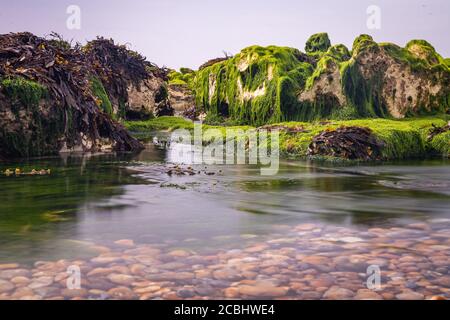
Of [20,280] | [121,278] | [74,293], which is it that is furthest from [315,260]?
[20,280]

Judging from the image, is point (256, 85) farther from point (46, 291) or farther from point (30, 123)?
point (46, 291)

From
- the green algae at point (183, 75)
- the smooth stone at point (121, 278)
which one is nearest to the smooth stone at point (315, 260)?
the smooth stone at point (121, 278)

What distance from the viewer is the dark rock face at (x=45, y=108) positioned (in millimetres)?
9719

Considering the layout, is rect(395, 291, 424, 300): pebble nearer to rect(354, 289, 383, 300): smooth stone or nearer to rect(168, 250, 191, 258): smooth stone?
rect(354, 289, 383, 300): smooth stone

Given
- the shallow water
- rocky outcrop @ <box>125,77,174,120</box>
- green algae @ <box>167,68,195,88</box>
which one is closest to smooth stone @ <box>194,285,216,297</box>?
the shallow water

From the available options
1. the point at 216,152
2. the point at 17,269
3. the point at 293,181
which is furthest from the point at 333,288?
the point at 216,152

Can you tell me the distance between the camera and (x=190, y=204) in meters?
5.27

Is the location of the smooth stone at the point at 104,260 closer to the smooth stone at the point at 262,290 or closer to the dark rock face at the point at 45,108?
the smooth stone at the point at 262,290

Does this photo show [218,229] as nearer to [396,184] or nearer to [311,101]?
[396,184]

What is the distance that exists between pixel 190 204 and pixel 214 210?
394 millimetres

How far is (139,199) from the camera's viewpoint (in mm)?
5527

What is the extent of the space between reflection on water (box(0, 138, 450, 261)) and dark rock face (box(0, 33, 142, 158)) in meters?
1.62

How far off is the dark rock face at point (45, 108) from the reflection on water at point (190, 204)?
1617 mm

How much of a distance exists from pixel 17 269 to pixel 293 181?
4767 mm
